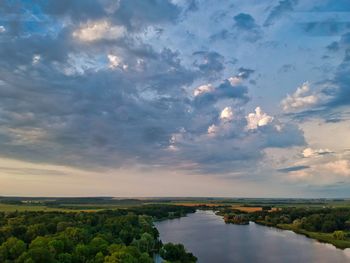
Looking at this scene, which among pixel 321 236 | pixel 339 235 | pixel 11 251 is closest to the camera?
pixel 11 251

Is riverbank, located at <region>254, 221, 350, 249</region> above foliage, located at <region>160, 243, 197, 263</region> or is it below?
above

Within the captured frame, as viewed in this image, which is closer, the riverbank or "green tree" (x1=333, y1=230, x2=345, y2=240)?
the riverbank

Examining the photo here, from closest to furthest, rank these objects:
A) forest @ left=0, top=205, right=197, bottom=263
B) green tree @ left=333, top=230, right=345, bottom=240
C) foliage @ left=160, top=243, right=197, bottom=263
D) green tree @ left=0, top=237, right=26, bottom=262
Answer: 1. forest @ left=0, top=205, right=197, bottom=263
2. green tree @ left=0, top=237, right=26, bottom=262
3. foliage @ left=160, top=243, right=197, bottom=263
4. green tree @ left=333, top=230, right=345, bottom=240

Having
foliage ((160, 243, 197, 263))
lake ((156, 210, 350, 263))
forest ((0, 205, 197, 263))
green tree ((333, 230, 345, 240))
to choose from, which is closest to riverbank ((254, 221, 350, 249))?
green tree ((333, 230, 345, 240))

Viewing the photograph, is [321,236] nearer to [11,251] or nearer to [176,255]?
[176,255]

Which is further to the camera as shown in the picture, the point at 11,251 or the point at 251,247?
the point at 251,247

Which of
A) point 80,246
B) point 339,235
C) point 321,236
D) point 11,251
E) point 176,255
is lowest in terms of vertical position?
point 176,255

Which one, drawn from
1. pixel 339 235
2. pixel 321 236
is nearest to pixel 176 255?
pixel 339 235

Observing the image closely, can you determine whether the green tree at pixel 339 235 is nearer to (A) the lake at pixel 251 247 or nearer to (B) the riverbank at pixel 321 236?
(B) the riverbank at pixel 321 236

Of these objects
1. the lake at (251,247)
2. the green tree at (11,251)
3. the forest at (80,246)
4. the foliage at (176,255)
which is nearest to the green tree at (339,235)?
the lake at (251,247)

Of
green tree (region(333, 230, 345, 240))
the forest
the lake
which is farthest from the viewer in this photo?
green tree (region(333, 230, 345, 240))

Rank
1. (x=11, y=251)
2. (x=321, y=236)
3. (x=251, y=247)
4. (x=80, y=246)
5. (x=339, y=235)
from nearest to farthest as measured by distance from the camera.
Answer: (x=11, y=251)
(x=80, y=246)
(x=251, y=247)
(x=339, y=235)
(x=321, y=236)

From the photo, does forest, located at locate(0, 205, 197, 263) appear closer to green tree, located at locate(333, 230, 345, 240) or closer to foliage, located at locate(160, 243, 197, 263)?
foliage, located at locate(160, 243, 197, 263)
